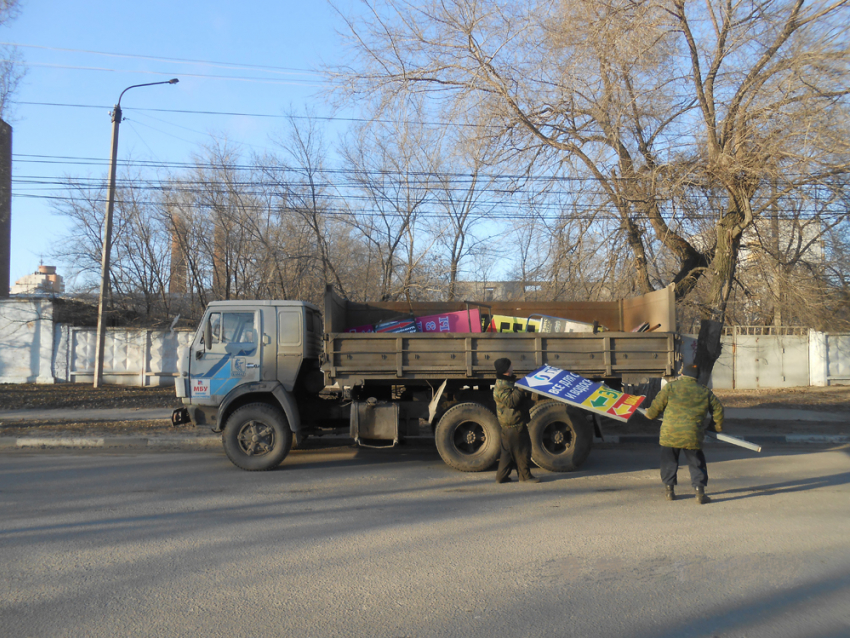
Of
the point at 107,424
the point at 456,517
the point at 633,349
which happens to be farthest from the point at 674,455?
the point at 107,424

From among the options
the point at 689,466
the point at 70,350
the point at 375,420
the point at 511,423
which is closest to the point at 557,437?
the point at 511,423

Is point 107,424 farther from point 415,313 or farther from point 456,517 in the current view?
point 456,517

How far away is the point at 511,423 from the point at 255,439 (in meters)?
3.65

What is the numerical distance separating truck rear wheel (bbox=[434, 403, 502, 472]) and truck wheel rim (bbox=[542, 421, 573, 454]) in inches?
27.4

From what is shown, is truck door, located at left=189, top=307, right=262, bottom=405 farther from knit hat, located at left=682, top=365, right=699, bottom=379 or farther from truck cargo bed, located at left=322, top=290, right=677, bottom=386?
knit hat, located at left=682, top=365, right=699, bottom=379

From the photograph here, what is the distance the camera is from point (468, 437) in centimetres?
849

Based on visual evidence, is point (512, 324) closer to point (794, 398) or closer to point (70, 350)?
point (794, 398)

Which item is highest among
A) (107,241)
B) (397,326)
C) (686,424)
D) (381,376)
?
(107,241)

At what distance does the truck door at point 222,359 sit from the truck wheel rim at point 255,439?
25.3 inches

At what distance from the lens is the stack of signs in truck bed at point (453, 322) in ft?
31.7

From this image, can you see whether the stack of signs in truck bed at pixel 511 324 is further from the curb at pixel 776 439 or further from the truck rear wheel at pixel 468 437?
the curb at pixel 776 439

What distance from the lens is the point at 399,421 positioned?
888cm

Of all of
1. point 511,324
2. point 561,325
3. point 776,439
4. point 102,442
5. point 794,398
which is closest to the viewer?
point 561,325

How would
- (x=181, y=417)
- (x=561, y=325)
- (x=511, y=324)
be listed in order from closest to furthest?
1. (x=181, y=417)
2. (x=561, y=325)
3. (x=511, y=324)
